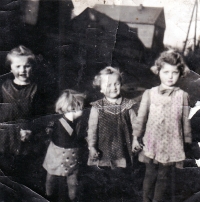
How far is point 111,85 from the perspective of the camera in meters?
1.12

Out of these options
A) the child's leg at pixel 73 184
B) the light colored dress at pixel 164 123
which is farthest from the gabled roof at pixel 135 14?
the child's leg at pixel 73 184

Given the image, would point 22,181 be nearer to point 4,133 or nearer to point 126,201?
point 4,133

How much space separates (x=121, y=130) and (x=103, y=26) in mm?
353

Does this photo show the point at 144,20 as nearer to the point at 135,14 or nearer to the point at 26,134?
the point at 135,14

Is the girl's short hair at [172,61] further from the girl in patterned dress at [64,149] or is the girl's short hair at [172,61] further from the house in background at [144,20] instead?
the girl in patterned dress at [64,149]

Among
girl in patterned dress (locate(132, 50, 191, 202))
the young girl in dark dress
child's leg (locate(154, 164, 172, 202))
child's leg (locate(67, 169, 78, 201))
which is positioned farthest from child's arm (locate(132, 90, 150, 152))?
the young girl in dark dress

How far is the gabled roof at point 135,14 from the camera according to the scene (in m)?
1.09

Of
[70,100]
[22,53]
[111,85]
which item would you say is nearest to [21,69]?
[22,53]

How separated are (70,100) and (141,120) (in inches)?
9.8

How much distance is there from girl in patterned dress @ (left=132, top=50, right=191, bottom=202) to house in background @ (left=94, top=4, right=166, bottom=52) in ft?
0.18

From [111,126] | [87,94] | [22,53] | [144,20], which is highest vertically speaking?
[144,20]

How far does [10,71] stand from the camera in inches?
44.8

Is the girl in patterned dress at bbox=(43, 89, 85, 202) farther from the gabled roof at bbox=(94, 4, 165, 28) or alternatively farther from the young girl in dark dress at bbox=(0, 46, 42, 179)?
the gabled roof at bbox=(94, 4, 165, 28)

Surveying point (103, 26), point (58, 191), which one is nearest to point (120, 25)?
point (103, 26)
